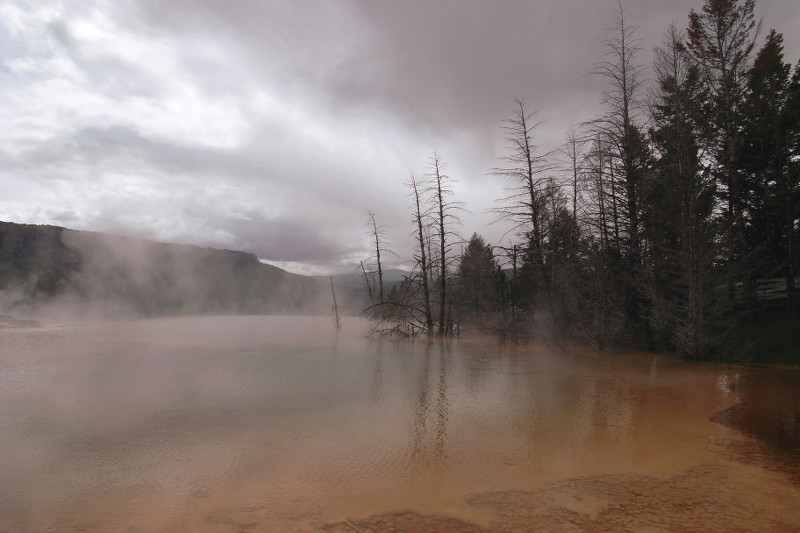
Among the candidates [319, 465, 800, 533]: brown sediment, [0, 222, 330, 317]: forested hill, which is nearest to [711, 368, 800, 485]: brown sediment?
[319, 465, 800, 533]: brown sediment

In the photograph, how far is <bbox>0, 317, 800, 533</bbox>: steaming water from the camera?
4.71 metres

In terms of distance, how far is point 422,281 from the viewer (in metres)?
24.9

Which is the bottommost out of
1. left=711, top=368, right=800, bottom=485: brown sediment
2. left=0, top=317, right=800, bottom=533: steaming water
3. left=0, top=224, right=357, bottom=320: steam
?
left=0, top=317, right=800, bottom=533: steaming water

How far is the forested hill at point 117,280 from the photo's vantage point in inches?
1671

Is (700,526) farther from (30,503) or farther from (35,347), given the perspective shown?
(35,347)

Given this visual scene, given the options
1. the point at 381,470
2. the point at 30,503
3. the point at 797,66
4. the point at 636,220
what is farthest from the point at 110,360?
the point at 797,66

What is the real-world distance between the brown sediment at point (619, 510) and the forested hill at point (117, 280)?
153 feet

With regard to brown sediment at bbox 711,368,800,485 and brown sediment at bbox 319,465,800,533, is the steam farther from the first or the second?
brown sediment at bbox 711,368,800,485

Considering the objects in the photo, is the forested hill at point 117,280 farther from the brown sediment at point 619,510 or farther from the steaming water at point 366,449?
the brown sediment at point 619,510

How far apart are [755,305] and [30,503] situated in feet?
70.2

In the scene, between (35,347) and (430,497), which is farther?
(35,347)

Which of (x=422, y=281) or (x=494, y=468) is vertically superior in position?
(x=422, y=281)

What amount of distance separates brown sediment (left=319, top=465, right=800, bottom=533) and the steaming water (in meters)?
0.03

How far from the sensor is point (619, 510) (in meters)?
4.61
